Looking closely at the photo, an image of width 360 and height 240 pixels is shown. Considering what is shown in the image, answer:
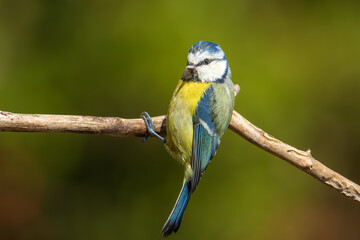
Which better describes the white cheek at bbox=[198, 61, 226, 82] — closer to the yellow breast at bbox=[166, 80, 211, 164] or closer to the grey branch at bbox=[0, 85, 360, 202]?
the yellow breast at bbox=[166, 80, 211, 164]

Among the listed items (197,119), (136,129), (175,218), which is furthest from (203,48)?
(175,218)

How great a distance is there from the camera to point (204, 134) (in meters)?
1.84

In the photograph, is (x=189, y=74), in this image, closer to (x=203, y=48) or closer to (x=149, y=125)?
(x=203, y=48)

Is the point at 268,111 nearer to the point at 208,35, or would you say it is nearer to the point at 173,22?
the point at 208,35

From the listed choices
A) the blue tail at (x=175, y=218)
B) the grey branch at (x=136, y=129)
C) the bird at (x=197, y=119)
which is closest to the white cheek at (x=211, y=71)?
the bird at (x=197, y=119)

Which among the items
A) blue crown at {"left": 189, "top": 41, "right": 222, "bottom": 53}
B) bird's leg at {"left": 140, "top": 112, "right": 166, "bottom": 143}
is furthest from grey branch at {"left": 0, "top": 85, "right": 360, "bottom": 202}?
blue crown at {"left": 189, "top": 41, "right": 222, "bottom": 53}

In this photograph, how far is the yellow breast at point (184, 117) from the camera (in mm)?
1847

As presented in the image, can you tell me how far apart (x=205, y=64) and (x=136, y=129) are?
0.35 m

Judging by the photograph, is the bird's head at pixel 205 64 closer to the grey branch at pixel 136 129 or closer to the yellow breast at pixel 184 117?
the yellow breast at pixel 184 117

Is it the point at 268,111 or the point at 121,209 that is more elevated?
the point at 268,111

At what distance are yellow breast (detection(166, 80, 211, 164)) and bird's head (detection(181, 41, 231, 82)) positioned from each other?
3cm

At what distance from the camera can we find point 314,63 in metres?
2.72

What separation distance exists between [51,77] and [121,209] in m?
0.75

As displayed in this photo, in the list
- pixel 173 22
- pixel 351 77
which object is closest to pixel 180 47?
pixel 173 22
